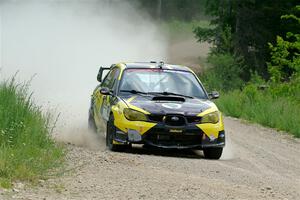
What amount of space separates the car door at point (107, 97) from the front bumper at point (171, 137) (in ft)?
3.48

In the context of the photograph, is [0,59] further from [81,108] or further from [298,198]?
[298,198]

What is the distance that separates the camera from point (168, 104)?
1381cm

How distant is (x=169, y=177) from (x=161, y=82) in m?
4.46

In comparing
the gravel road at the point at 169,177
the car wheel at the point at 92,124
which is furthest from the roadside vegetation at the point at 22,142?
the car wheel at the point at 92,124

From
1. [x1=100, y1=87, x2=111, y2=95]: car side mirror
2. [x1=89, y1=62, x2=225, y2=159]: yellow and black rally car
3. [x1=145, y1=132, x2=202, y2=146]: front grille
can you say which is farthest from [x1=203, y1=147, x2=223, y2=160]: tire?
[x1=100, y1=87, x2=111, y2=95]: car side mirror

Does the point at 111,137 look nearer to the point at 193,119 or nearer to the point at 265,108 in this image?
the point at 193,119

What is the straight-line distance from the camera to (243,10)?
3706 cm

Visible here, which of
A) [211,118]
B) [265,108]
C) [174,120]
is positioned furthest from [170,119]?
[265,108]

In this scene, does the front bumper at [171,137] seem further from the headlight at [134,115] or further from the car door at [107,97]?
the car door at [107,97]

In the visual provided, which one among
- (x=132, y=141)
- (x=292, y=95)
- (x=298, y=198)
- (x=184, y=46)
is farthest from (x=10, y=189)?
(x=184, y=46)

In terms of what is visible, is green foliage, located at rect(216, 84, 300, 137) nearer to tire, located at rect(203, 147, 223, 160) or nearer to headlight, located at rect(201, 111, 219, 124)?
tire, located at rect(203, 147, 223, 160)

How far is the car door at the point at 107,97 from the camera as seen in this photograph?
48.0 ft

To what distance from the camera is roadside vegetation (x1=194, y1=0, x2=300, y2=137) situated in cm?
2784

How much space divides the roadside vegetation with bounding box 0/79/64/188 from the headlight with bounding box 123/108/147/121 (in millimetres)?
1306
